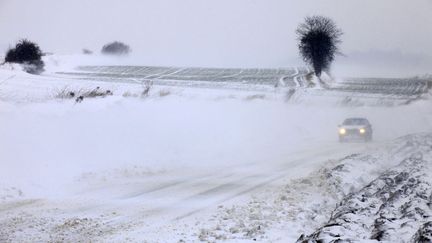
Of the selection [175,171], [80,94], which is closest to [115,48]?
[80,94]

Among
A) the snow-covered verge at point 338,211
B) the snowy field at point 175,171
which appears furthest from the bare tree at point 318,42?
the snow-covered verge at point 338,211

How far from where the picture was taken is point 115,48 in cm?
9556

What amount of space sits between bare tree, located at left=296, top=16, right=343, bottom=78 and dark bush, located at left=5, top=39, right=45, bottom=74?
3570 cm

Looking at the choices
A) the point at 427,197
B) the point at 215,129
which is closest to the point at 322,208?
the point at 427,197

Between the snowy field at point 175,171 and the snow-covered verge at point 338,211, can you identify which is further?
the snowy field at point 175,171

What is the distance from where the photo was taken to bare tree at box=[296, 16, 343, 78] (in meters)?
69.3

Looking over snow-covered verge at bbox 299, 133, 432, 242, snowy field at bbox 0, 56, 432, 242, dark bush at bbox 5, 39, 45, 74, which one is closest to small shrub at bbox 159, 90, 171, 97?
snowy field at bbox 0, 56, 432, 242

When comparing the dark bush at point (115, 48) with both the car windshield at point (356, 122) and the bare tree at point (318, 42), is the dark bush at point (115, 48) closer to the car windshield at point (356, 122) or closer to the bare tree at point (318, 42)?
the bare tree at point (318, 42)

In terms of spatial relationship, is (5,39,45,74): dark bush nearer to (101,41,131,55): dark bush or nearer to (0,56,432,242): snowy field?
(0,56,432,242): snowy field

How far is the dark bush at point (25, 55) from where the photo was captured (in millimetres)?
52719

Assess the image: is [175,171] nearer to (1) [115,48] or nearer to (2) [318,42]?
(2) [318,42]

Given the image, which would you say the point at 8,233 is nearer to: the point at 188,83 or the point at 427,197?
the point at 427,197

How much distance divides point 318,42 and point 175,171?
5871 cm

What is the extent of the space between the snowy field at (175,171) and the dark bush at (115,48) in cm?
5987
